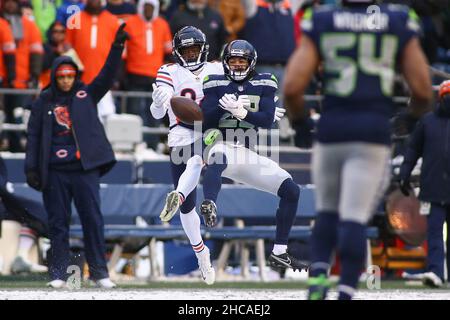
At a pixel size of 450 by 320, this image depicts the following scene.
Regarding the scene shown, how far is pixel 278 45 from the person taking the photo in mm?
15250

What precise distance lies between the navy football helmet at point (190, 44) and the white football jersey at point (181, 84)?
0.05 meters

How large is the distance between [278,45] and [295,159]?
1.32m

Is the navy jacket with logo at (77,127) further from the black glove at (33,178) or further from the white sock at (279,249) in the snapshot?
the white sock at (279,249)

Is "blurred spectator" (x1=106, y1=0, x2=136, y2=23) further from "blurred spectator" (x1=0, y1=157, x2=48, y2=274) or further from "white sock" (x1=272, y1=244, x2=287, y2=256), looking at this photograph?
"white sock" (x1=272, y1=244, x2=287, y2=256)

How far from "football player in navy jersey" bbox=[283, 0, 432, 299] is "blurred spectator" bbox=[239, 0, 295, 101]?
25.0ft

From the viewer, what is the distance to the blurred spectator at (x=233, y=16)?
1539 centimetres

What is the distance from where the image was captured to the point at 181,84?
448 inches

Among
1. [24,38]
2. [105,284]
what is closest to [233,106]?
[105,284]

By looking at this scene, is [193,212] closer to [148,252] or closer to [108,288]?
[108,288]

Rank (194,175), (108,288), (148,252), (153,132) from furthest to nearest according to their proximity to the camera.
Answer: (153,132), (148,252), (108,288), (194,175)

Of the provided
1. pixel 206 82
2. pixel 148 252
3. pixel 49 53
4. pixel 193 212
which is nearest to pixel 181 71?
pixel 206 82

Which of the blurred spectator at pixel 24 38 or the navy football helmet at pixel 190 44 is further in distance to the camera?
the blurred spectator at pixel 24 38

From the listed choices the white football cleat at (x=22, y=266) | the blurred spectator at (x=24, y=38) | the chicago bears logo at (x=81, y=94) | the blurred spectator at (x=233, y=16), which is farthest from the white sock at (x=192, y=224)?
the blurred spectator at (x=233, y=16)

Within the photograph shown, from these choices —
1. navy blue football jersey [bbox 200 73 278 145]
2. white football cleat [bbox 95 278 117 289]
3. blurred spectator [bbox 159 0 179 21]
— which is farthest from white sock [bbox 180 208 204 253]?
blurred spectator [bbox 159 0 179 21]
